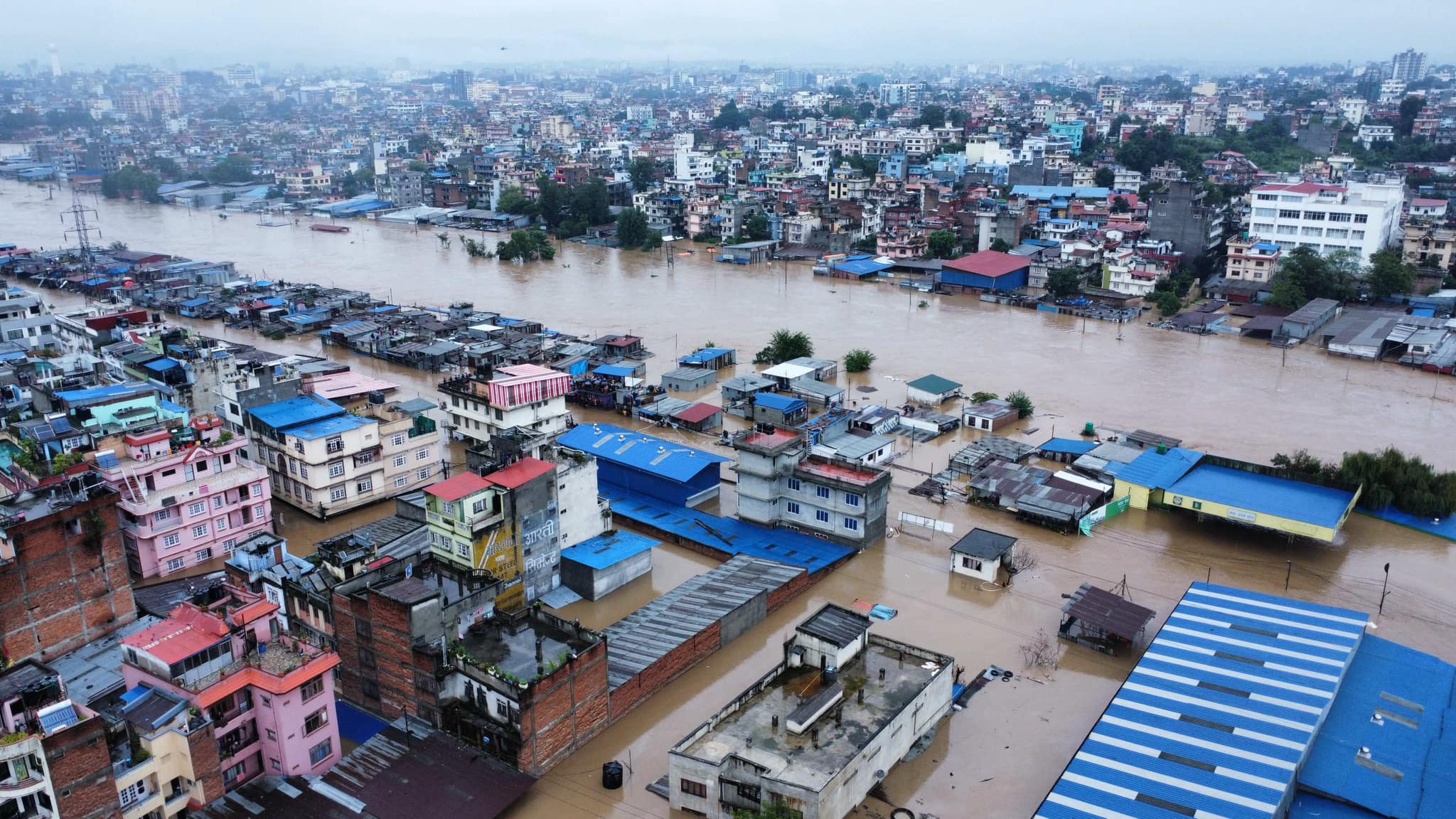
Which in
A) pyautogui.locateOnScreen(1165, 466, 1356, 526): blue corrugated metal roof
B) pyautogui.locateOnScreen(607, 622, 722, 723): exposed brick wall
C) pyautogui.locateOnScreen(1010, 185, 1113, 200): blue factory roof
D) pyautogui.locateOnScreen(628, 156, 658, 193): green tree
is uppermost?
pyautogui.locateOnScreen(628, 156, 658, 193): green tree

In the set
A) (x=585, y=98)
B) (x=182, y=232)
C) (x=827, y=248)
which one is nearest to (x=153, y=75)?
(x=585, y=98)

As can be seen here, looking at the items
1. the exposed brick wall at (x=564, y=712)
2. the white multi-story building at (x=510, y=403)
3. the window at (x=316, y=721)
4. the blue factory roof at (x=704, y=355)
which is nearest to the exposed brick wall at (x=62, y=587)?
the window at (x=316, y=721)

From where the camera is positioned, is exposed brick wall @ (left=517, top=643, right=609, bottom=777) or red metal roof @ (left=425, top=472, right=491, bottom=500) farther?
red metal roof @ (left=425, top=472, right=491, bottom=500)

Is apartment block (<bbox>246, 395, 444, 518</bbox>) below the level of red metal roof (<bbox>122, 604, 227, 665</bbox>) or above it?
below

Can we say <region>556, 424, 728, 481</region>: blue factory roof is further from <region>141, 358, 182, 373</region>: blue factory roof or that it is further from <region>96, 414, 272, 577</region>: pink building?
<region>141, 358, 182, 373</region>: blue factory roof

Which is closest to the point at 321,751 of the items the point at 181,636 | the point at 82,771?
the point at 181,636

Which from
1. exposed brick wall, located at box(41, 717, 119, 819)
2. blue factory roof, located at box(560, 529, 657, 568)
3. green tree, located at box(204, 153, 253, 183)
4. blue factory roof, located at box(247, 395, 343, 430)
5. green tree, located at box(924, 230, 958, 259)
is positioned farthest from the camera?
green tree, located at box(204, 153, 253, 183)

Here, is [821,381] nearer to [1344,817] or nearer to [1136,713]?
[1136,713]

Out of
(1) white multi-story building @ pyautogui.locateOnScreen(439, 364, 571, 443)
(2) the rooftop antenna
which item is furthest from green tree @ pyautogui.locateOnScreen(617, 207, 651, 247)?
(1) white multi-story building @ pyautogui.locateOnScreen(439, 364, 571, 443)
